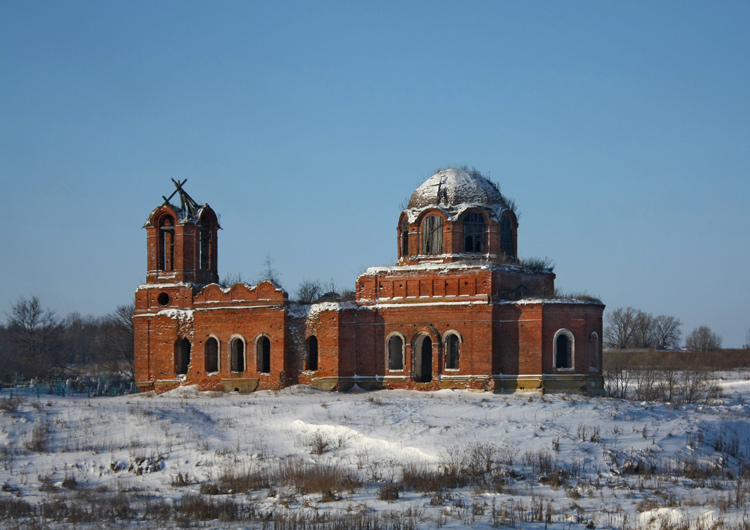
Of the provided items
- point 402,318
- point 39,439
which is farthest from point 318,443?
point 402,318

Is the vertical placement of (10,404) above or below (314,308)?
below

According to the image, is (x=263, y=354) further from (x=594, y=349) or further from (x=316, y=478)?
(x=316, y=478)

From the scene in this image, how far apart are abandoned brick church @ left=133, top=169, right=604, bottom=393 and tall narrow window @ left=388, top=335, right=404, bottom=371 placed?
46 millimetres

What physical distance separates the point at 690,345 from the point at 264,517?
86.7 m

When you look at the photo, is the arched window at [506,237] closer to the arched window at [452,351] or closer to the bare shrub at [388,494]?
the arched window at [452,351]

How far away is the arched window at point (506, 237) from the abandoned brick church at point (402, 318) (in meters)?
0.05

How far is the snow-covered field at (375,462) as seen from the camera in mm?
16047

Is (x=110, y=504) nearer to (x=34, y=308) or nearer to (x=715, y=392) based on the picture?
(x=715, y=392)

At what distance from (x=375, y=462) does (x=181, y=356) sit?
17.6 meters

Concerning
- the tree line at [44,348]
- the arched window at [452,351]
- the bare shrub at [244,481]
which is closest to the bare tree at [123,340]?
the tree line at [44,348]

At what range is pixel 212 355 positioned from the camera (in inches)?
1439

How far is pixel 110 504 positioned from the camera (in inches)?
677

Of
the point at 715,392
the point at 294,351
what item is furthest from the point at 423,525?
the point at 715,392

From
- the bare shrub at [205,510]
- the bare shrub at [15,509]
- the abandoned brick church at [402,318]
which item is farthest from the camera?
the abandoned brick church at [402,318]
